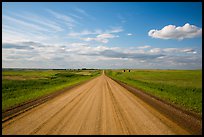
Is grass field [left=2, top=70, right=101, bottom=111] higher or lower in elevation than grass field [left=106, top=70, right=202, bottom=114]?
higher

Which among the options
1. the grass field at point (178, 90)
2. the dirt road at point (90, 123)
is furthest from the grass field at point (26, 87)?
the grass field at point (178, 90)

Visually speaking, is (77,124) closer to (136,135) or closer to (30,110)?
(136,135)

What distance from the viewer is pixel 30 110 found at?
13.5m

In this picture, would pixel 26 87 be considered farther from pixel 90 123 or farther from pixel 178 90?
pixel 90 123

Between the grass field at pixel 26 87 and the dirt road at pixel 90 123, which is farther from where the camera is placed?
the grass field at pixel 26 87

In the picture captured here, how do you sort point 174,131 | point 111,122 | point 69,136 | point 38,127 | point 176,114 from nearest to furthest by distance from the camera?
point 69,136 → point 174,131 → point 38,127 → point 111,122 → point 176,114

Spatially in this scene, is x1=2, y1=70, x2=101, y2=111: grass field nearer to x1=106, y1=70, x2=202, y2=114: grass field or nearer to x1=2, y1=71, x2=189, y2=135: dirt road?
x1=2, y1=71, x2=189, y2=135: dirt road

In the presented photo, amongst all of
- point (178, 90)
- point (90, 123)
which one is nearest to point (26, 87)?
point (178, 90)

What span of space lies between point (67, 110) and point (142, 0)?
775 centimetres

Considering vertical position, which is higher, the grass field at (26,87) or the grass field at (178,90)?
the grass field at (26,87)

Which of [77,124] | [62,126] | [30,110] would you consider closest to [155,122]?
[77,124]

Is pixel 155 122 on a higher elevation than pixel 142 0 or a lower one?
lower

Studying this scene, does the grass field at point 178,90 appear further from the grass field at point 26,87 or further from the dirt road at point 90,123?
the grass field at point 26,87

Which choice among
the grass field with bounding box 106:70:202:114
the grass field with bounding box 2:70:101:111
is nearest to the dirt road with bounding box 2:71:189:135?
the grass field with bounding box 2:70:101:111
